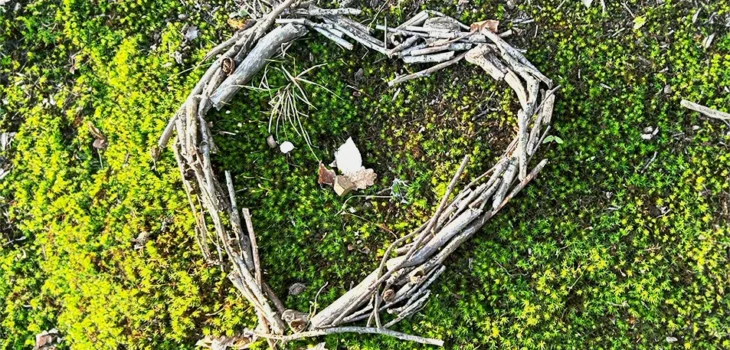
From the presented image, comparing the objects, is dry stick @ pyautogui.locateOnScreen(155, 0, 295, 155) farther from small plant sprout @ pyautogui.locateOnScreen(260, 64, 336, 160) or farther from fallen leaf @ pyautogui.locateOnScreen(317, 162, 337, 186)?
fallen leaf @ pyautogui.locateOnScreen(317, 162, 337, 186)

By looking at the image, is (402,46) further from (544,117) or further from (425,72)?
(544,117)

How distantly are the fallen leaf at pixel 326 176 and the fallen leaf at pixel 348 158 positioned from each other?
3.1 inches

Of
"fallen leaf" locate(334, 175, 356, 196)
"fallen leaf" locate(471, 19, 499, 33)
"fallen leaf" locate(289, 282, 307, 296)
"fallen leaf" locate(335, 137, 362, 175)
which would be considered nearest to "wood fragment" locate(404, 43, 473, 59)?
"fallen leaf" locate(471, 19, 499, 33)

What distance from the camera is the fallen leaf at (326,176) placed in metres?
3.78

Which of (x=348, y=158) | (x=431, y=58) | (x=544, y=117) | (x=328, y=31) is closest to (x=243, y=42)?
(x=328, y=31)

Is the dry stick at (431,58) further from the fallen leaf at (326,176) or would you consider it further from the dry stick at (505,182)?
the fallen leaf at (326,176)

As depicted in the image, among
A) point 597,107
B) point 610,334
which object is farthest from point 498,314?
point 597,107

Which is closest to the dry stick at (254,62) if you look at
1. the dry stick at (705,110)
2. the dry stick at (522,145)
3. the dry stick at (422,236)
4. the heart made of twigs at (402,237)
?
the heart made of twigs at (402,237)

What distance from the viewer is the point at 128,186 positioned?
12.4 ft

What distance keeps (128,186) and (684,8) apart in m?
4.18

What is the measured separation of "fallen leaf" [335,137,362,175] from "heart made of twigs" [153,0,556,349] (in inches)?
21.8

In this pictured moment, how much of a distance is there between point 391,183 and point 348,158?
356mm

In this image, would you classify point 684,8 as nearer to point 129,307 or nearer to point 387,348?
point 387,348

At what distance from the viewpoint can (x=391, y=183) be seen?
12.5 ft
